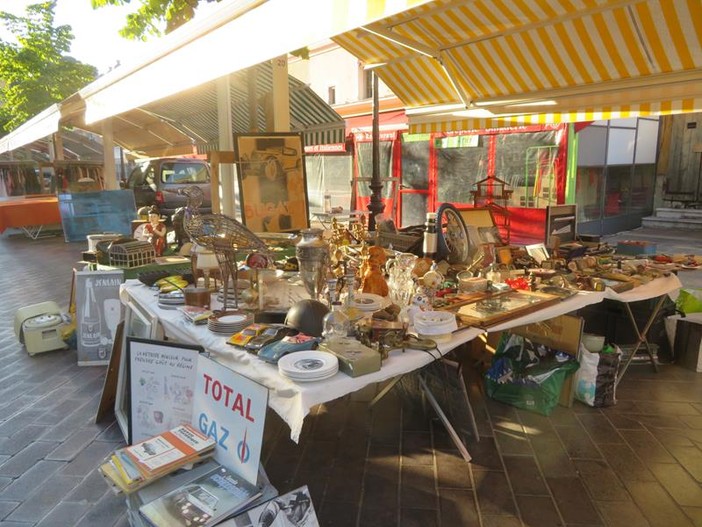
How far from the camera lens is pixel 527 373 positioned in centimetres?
332

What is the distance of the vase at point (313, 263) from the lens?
274 cm

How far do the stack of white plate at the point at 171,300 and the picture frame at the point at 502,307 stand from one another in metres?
1.67

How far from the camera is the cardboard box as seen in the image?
1.99 metres

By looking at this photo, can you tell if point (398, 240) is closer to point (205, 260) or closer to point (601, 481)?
point (205, 260)

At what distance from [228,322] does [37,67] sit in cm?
2231

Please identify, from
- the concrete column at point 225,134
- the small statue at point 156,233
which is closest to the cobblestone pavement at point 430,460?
the small statue at point 156,233

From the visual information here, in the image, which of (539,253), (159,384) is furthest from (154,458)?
(539,253)

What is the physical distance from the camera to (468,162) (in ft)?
34.4

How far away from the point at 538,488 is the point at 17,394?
3721 millimetres

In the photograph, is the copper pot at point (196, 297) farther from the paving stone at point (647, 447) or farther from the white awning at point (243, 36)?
the paving stone at point (647, 447)

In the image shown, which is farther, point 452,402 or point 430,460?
point 452,402

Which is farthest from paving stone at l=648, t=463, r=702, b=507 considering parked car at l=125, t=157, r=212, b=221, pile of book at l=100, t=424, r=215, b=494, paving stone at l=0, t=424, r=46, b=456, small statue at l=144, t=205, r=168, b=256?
parked car at l=125, t=157, r=212, b=221

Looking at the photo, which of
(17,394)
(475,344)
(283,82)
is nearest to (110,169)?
(283,82)

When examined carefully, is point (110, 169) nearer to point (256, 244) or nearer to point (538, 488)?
point (256, 244)
